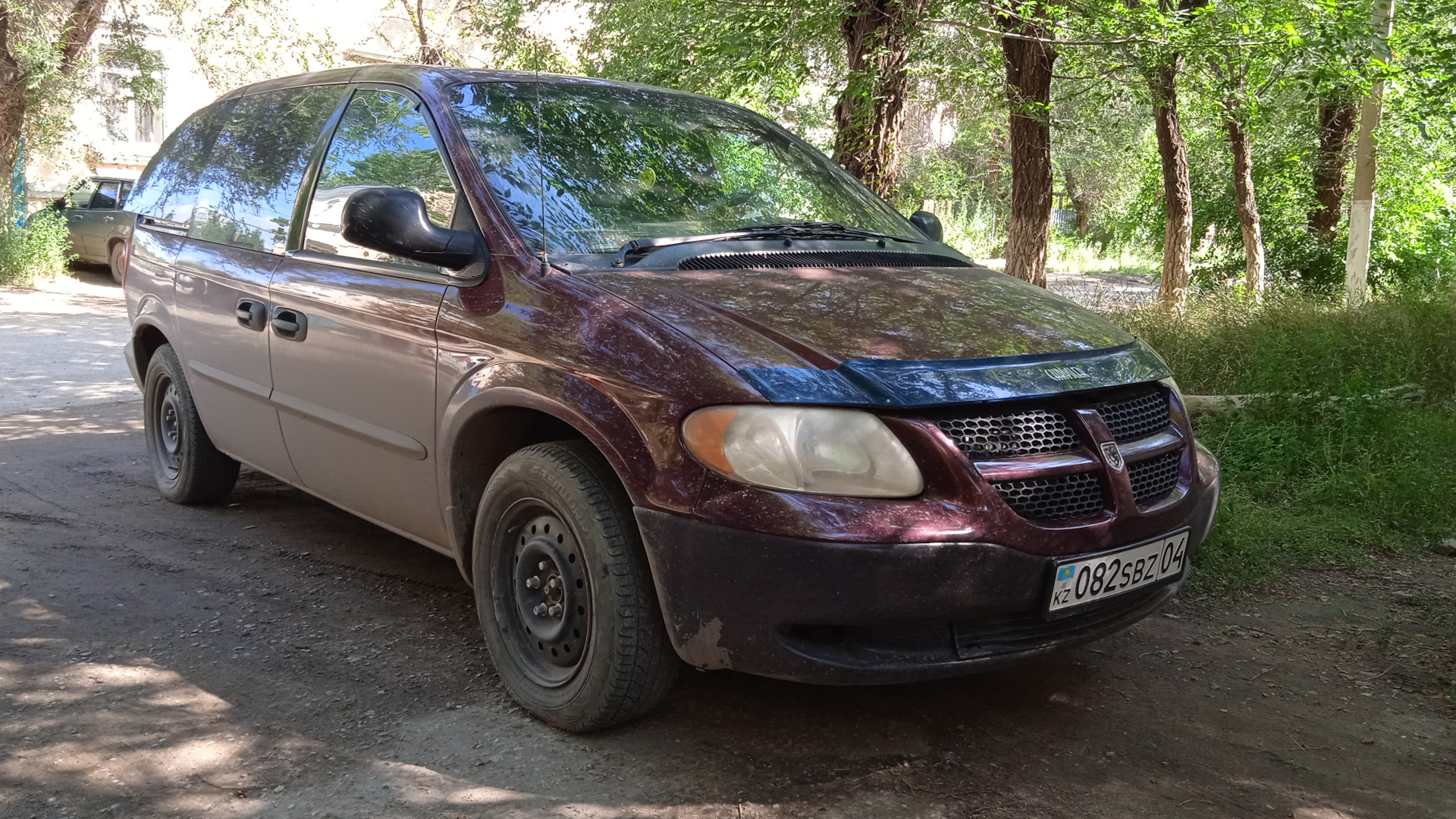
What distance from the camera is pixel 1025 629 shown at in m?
2.93

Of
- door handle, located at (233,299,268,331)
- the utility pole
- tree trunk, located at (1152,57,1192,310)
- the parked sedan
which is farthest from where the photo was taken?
the parked sedan

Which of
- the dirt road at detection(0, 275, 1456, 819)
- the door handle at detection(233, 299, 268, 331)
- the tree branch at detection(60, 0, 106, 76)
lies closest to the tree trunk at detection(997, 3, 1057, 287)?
the dirt road at detection(0, 275, 1456, 819)

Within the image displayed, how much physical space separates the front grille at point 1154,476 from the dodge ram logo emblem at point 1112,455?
0.17 ft

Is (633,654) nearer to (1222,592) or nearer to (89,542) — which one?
(1222,592)

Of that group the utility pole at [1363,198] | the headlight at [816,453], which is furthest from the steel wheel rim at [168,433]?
the utility pole at [1363,198]

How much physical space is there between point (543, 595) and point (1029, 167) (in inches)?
334

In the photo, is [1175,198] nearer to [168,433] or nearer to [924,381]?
[168,433]

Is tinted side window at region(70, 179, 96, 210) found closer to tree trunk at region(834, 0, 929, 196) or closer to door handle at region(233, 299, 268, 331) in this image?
tree trunk at region(834, 0, 929, 196)

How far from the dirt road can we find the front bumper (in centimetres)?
35

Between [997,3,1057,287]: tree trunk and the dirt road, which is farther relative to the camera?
[997,3,1057,287]: tree trunk

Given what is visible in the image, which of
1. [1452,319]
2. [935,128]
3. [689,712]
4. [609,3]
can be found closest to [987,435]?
[689,712]

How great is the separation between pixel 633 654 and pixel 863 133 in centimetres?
576

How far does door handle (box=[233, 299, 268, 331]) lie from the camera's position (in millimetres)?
4219

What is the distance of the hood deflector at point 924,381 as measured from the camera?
2717mm
